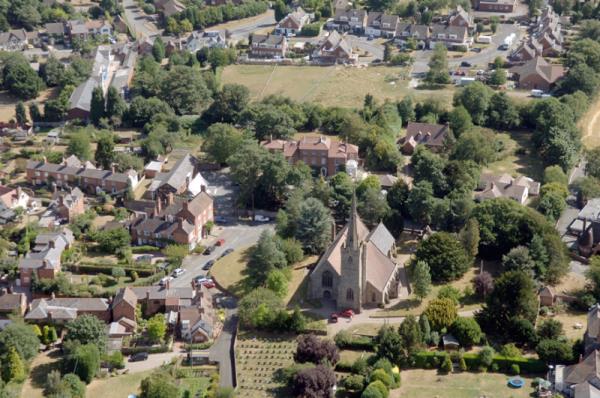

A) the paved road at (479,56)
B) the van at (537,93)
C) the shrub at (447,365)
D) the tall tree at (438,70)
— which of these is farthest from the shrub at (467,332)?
the paved road at (479,56)

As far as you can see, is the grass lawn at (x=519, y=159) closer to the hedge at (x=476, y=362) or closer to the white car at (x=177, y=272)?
the hedge at (x=476, y=362)

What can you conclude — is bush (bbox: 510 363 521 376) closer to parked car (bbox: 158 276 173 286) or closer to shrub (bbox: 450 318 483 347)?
shrub (bbox: 450 318 483 347)

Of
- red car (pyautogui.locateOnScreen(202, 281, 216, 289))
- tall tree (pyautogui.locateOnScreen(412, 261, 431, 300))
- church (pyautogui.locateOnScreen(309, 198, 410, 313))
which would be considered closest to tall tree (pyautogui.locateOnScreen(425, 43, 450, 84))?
church (pyautogui.locateOnScreen(309, 198, 410, 313))

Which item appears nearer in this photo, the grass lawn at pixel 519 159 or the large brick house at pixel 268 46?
the grass lawn at pixel 519 159

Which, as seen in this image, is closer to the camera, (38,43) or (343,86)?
(343,86)

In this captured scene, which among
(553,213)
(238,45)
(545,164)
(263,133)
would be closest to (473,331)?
(553,213)

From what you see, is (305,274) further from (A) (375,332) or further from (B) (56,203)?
(B) (56,203)
